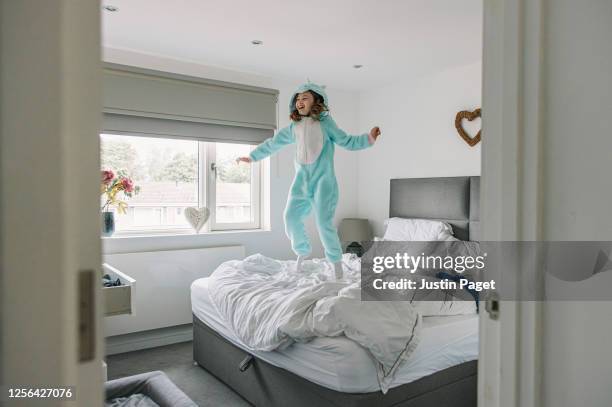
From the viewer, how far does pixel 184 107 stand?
11.8 ft

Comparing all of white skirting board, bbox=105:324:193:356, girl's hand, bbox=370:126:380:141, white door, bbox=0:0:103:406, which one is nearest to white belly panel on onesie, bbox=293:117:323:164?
girl's hand, bbox=370:126:380:141

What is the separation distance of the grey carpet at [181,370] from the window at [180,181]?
3.28 ft

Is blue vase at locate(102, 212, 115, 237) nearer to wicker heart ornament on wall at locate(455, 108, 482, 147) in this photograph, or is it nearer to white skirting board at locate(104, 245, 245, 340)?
white skirting board at locate(104, 245, 245, 340)

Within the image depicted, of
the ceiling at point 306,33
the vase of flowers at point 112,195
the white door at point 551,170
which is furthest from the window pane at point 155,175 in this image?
the white door at point 551,170

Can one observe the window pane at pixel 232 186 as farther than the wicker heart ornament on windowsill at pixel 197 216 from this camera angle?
Yes

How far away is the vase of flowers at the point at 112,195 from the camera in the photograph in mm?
3228

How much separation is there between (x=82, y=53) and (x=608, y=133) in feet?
3.24

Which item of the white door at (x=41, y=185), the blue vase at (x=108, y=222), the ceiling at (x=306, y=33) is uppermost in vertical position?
the ceiling at (x=306, y=33)

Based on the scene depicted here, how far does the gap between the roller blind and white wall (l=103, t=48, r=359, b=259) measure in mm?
167

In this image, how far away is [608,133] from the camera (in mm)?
917

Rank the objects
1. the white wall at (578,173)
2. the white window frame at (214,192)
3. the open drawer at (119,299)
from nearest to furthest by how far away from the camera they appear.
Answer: the white wall at (578,173) < the open drawer at (119,299) < the white window frame at (214,192)

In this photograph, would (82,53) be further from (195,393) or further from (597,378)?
(195,393)

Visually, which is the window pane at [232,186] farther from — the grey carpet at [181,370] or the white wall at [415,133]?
the white wall at [415,133]

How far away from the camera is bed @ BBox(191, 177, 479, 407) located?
179 centimetres
